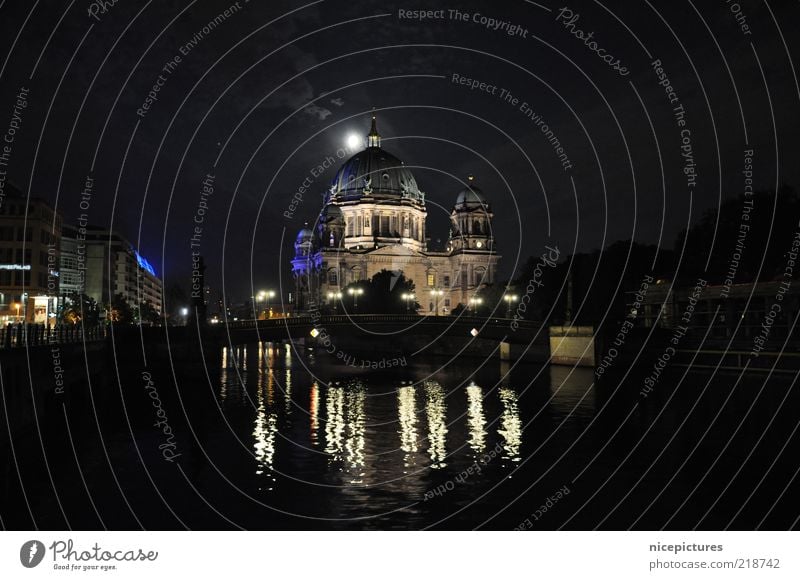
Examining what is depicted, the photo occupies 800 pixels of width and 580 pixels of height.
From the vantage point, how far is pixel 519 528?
64.5 ft

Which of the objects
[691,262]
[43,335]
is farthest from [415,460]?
[691,262]

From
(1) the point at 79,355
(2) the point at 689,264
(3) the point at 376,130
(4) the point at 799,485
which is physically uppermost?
(3) the point at 376,130

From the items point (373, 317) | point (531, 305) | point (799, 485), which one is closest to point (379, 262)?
point (531, 305)

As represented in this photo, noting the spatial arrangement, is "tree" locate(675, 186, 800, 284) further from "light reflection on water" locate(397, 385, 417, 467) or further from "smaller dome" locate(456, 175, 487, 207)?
"smaller dome" locate(456, 175, 487, 207)

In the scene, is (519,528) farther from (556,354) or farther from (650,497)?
(556,354)

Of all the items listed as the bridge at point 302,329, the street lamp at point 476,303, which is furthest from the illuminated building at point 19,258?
the street lamp at point 476,303

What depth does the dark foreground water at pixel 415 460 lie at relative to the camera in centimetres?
2062

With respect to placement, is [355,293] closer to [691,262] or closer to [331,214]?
[331,214]

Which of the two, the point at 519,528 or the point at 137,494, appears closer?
the point at 519,528

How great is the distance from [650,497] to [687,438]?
395 inches

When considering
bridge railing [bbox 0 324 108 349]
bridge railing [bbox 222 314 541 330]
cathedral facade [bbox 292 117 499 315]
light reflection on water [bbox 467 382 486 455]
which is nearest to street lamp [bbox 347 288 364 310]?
cathedral facade [bbox 292 117 499 315]

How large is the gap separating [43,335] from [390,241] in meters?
112

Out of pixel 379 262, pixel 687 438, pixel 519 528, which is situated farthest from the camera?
pixel 379 262
